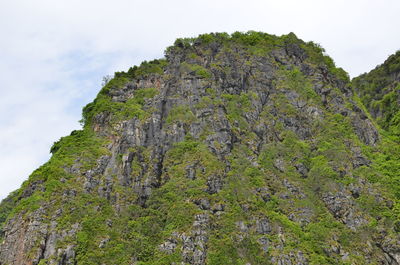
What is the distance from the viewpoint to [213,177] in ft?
156

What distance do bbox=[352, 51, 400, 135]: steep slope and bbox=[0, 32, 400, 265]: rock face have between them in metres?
7.98

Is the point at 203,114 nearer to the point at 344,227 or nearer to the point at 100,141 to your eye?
the point at 100,141

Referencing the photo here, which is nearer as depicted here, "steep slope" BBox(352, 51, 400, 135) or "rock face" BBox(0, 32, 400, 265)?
"rock face" BBox(0, 32, 400, 265)

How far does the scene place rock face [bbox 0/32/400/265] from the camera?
41.1m

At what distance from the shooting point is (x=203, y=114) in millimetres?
55781

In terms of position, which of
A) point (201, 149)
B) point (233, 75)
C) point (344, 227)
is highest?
point (233, 75)

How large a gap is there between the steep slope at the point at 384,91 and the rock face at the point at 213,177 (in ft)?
26.2

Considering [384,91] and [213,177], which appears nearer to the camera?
[213,177]

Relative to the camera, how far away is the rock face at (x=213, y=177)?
4109 cm

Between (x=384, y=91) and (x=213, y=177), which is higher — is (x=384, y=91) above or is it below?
above

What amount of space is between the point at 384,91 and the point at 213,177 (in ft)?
152

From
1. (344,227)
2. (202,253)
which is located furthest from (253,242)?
(344,227)

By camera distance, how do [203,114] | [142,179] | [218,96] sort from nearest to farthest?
[142,179], [203,114], [218,96]

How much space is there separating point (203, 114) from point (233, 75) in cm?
1227
